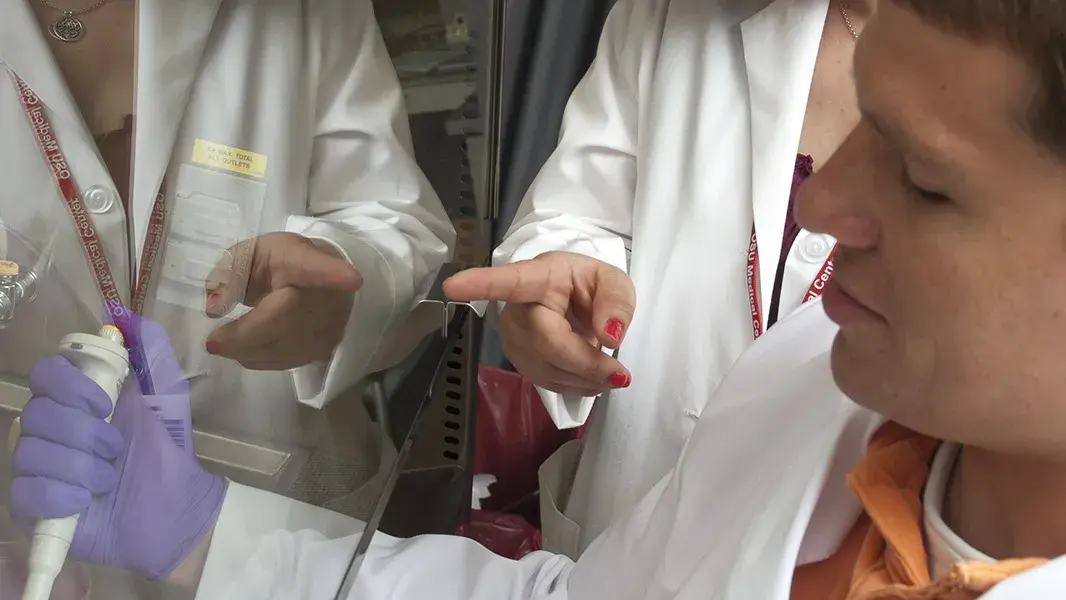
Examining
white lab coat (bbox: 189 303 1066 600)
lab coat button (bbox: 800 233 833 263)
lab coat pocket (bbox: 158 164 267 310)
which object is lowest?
white lab coat (bbox: 189 303 1066 600)

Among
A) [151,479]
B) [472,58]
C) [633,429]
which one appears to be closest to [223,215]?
[151,479]

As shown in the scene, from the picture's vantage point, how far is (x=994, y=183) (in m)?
0.32

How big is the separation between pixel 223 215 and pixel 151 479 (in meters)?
0.20

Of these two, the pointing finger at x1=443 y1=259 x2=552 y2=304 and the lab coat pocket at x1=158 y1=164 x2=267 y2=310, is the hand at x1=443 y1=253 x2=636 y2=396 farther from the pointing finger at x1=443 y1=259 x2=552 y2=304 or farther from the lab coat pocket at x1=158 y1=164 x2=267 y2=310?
the lab coat pocket at x1=158 y1=164 x2=267 y2=310

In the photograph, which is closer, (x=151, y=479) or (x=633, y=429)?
(x=151, y=479)

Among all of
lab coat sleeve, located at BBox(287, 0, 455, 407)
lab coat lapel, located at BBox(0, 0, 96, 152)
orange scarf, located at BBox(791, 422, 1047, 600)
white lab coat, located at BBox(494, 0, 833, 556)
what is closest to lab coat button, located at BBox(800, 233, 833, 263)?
white lab coat, located at BBox(494, 0, 833, 556)

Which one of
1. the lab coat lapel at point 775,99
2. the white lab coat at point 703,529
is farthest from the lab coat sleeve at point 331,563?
the lab coat lapel at point 775,99

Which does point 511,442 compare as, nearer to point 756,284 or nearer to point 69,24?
point 756,284

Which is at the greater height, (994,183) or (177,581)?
(994,183)

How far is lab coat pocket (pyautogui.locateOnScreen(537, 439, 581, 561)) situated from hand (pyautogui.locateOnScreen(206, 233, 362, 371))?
0.33 metres

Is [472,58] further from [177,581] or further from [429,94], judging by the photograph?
[177,581]

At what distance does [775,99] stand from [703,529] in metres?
0.42

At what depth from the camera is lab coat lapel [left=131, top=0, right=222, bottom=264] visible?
562 mm

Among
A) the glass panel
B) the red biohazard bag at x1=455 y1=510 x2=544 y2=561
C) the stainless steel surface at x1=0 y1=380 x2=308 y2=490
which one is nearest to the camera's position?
the glass panel
